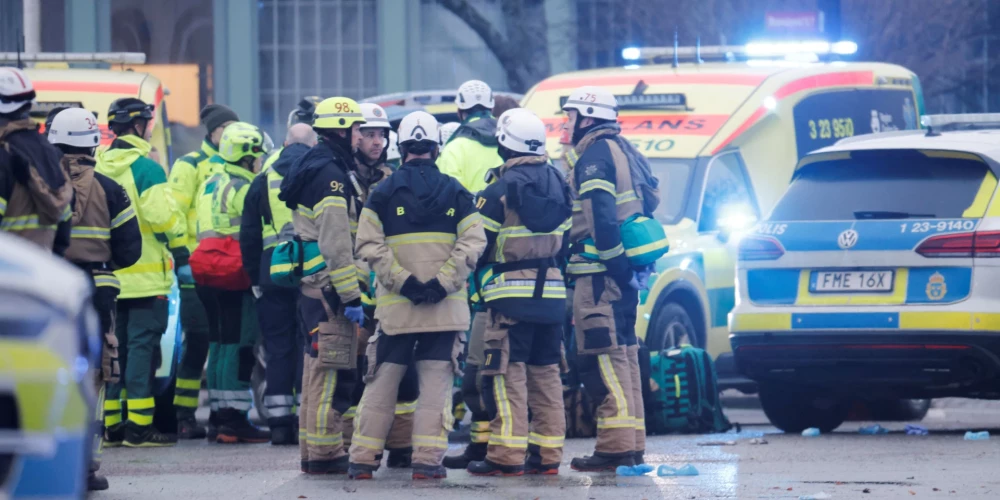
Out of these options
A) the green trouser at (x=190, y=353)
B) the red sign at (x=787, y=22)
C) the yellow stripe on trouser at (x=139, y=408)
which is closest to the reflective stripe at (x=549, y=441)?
the yellow stripe on trouser at (x=139, y=408)

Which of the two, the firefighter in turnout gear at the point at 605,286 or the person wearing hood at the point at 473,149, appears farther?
the person wearing hood at the point at 473,149

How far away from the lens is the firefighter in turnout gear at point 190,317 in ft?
35.5

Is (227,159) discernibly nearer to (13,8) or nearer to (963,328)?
(963,328)

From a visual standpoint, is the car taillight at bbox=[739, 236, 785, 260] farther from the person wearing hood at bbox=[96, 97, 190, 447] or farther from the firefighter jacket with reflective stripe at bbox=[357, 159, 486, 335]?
the person wearing hood at bbox=[96, 97, 190, 447]

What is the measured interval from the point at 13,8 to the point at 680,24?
9456mm

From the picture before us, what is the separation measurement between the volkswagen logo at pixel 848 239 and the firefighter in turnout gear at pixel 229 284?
3405 mm

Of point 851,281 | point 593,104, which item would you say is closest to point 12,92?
point 593,104

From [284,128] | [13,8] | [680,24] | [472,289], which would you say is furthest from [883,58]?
[472,289]

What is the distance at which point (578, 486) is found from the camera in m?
8.05

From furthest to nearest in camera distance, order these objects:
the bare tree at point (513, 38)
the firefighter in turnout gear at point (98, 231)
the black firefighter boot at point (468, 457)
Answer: the bare tree at point (513, 38)
the black firefighter boot at point (468, 457)
the firefighter in turnout gear at point (98, 231)

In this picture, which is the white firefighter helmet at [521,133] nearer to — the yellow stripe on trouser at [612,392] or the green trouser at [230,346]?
the yellow stripe on trouser at [612,392]

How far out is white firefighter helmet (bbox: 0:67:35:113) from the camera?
23.4 feet

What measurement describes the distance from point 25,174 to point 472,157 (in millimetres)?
3808

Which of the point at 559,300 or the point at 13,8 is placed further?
the point at 13,8
